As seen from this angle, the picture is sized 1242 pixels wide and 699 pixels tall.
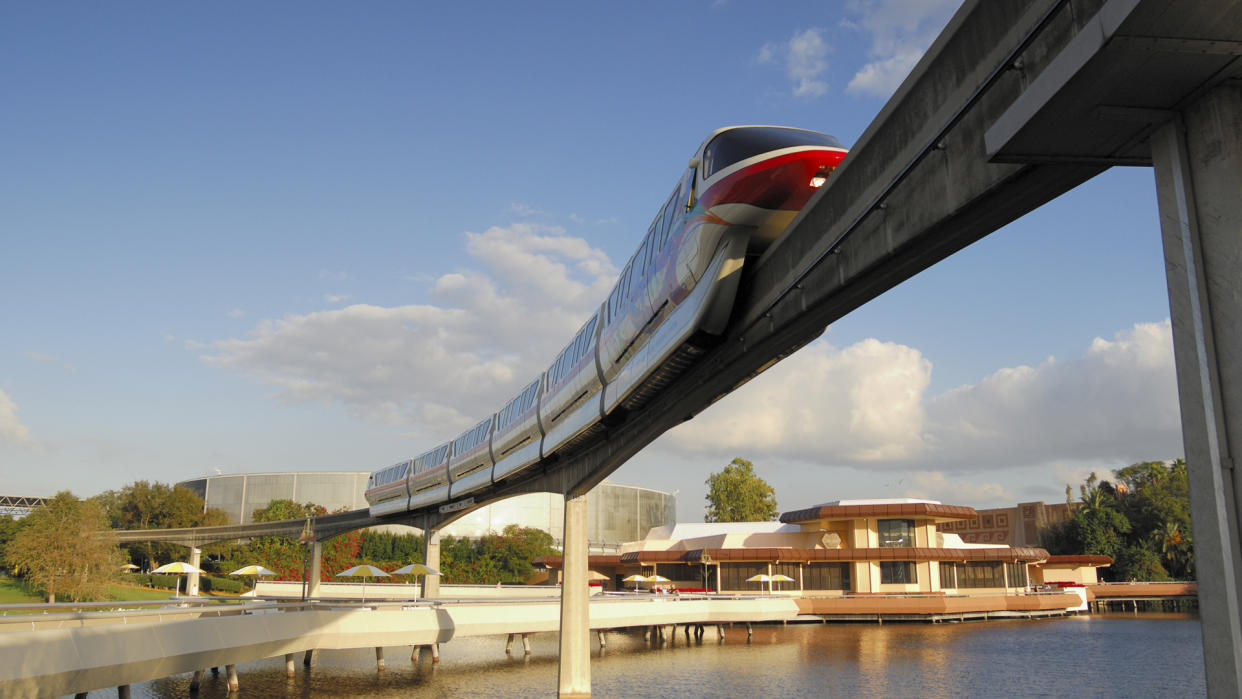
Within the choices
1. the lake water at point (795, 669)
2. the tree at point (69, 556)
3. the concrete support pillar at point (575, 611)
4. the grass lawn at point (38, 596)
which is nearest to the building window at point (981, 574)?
the lake water at point (795, 669)

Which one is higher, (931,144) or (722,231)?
(722,231)

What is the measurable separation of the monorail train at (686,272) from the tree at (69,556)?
36.4 metres

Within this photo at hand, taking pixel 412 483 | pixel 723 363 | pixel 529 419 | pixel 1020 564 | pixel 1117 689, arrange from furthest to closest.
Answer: pixel 1020 564 < pixel 412 483 < pixel 529 419 < pixel 1117 689 < pixel 723 363

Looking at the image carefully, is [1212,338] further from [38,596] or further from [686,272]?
[38,596]

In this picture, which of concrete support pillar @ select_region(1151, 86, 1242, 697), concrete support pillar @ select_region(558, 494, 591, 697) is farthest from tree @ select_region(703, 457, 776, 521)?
concrete support pillar @ select_region(1151, 86, 1242, 697)

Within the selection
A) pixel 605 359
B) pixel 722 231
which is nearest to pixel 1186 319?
pixel 722 231

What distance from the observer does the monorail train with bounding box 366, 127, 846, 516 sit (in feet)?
48.9

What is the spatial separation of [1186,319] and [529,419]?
97.2 ft

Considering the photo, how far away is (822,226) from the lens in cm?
1236

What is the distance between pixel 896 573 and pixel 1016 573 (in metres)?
12.0

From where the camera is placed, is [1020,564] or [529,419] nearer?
[529,419]

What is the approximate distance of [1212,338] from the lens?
19.1 ft

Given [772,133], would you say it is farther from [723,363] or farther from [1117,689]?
[1117,689]

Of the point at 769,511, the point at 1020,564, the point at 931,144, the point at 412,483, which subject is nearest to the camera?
the point at 931,144
